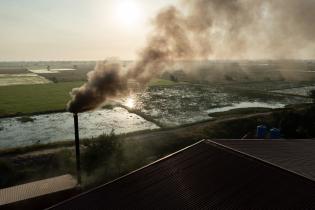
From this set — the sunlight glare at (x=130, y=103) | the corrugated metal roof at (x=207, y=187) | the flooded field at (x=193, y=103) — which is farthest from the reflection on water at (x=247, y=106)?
the corrugated metal roof at (x=207, y=187)

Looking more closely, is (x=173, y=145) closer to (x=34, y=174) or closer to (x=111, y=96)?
(x=111, y=96)

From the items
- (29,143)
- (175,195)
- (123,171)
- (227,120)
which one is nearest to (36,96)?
(29,143)

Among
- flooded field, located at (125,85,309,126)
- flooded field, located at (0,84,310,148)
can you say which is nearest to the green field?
flooded field, located at (0,84,310,148)

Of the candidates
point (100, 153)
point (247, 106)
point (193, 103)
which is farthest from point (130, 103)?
point (100, 153)

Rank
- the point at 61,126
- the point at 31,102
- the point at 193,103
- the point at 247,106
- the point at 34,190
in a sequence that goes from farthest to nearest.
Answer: the point at 193,103 → the point at 31,102 → the point at 247,106 → the point at 61,126 → the point at 34,190

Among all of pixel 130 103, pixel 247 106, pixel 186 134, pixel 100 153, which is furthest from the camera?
pixel 130 103

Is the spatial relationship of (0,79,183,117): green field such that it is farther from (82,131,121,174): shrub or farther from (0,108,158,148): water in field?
(82,131,121,174): shrub

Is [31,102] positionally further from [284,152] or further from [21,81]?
[284,152]

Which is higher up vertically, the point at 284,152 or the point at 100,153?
the point at 284,152
